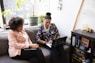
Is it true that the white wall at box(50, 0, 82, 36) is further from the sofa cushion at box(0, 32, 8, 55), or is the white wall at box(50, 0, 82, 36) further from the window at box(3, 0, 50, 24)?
the sofa cushion at box(0, 32, 8, 55)

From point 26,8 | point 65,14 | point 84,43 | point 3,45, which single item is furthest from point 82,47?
point 26,8

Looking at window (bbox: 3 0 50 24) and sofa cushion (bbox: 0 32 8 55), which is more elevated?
window (bbox: 3 0 50 24)

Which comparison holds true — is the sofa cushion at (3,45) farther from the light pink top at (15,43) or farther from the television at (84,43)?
the television at (84,43)

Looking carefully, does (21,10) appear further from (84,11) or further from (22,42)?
(84,11)

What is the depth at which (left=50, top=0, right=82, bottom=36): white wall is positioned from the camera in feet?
9.07

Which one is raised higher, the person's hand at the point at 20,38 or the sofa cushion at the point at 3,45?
the person's hand at the point at 20,38

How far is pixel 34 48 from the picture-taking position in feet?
7.54

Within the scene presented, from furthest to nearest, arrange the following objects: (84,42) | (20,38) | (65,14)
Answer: (65,14)
(84,42)
(20,38)

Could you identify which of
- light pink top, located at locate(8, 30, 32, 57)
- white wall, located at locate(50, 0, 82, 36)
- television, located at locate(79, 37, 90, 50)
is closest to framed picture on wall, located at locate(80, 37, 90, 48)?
television, located at locate(79, 37, 90, 50)

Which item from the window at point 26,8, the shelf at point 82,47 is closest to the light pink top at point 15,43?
the shelf at point 82,47

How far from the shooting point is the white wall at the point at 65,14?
2766mm

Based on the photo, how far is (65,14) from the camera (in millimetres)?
2977

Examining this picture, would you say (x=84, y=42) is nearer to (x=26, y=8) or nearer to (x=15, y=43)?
(x=15, y=43)

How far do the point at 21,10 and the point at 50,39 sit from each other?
4.11 ft
